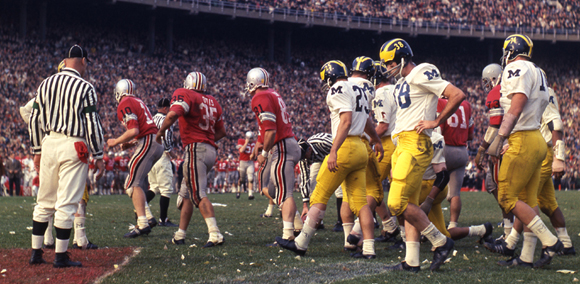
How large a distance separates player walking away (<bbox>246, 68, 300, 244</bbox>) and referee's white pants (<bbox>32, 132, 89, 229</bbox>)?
2.21 meters

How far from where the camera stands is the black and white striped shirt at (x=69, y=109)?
5.38 meters

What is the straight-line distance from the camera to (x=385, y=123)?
7.32 meters

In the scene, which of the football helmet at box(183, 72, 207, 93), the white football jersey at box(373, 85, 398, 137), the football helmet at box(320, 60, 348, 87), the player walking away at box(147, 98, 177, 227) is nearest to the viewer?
the football helmet at box(320, 60, 348, 87)

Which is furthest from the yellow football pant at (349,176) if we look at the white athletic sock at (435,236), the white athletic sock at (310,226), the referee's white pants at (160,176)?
the referee's white pants at (160,176)

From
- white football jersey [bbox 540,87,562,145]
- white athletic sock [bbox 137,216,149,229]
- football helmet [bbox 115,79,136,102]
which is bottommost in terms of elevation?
white athletic sock [bbox 137,216,149,229]

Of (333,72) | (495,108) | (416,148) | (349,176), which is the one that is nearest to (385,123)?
(333,72)

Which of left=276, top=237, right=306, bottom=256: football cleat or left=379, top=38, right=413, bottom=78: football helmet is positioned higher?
left=379, top=38, right=413, bottom=78: football helmet

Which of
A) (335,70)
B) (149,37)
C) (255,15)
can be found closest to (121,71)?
(149,37)

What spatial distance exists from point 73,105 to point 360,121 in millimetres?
2848

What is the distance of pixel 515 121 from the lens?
5.14m

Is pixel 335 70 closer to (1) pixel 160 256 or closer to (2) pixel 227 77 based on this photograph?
Answer: (1) pixel 160 256

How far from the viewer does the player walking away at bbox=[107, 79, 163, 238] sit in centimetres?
782

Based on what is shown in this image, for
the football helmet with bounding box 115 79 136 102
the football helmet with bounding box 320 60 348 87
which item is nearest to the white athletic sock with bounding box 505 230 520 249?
the football helmet with bounding box 320 60 348 87

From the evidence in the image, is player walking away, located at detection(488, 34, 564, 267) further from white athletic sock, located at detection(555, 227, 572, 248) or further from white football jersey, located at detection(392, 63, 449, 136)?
white athletic sock, located at detection(555, 227, 572, 248)
